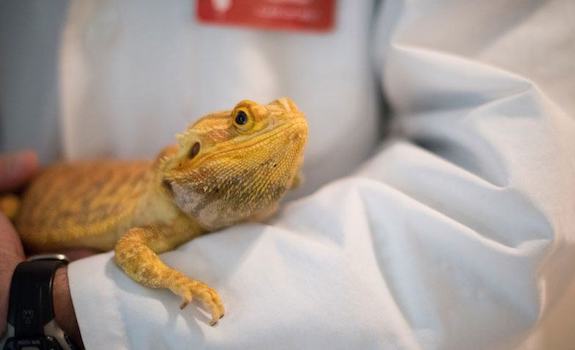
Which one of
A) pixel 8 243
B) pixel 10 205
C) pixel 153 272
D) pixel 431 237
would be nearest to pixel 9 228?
pixel 8 243

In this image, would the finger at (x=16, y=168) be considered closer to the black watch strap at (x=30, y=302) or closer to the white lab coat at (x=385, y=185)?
the white lab coat at (x=385, y=185)

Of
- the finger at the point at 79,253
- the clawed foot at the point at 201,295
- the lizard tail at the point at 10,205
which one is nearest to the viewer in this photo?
the clawed foot at the point at 201,295

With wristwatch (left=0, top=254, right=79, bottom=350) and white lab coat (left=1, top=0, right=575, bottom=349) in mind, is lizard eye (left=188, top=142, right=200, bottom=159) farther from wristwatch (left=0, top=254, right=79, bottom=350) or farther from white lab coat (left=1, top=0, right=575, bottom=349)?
wristwatch (left=0, top=254, right=79, bottom=350)

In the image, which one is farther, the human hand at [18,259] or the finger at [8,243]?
the finger at [8,243]

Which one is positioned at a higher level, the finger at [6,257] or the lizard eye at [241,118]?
the lizard eye at [241,118]

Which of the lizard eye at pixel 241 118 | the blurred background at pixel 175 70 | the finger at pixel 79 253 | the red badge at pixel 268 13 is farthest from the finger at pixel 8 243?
the red badge at pixel 268 13

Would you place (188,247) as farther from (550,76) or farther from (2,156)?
(550,76)

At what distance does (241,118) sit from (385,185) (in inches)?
13.7

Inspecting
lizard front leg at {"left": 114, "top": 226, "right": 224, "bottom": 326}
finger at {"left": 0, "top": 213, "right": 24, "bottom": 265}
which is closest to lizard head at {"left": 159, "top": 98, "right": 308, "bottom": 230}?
lizard front leg at {"left": 114, "top": 226, "right": 224, "bottom": 326}

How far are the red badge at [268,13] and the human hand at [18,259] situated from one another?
68 centimetres

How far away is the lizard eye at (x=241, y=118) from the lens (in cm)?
83

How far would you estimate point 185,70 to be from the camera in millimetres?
1222

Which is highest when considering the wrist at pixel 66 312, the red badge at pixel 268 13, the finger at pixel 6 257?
the red badge at pixel 268 13

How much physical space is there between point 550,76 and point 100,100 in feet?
3.88
